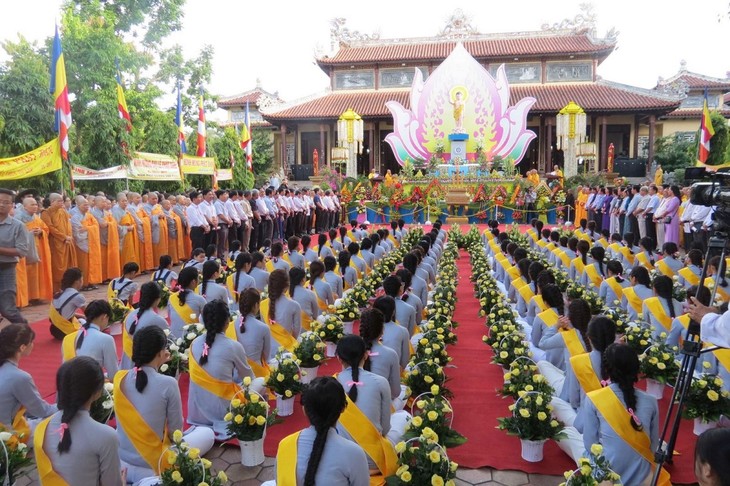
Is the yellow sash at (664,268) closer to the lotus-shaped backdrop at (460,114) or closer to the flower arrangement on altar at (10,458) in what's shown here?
the flower arrangement on altar at (10,458)

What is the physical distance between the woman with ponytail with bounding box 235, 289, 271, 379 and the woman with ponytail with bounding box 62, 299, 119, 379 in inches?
36.2

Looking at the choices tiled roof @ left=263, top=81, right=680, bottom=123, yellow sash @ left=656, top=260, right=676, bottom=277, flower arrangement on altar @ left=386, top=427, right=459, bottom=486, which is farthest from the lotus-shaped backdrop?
flower arrangement on altar @ left=386, top=427, right=459, bottom=486

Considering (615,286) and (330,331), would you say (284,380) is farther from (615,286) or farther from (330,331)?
(615,286)

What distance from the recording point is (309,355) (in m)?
4.46

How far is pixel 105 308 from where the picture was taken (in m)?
3.89

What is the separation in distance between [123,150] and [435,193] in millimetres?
9296

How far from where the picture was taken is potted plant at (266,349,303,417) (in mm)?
3912

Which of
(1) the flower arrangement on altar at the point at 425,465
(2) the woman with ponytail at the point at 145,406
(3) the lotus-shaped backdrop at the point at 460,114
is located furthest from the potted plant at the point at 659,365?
(3) the lotus-shaped backdrop at the point at 460,114

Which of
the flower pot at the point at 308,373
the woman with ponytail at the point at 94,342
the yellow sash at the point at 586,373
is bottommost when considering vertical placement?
the flower pot at the point at 308,373

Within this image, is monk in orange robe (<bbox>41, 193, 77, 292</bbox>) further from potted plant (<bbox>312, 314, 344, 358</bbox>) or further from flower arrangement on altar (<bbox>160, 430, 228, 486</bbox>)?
flower arrangement on altar (<bbox>160, 430, 228, 486</bbox>)

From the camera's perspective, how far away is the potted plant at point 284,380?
391 cm

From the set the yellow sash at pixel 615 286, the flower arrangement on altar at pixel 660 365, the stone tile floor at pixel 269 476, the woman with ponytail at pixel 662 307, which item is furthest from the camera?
the yellow sash at pixel 615 286

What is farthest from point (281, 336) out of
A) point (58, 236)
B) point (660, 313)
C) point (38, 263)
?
point (58, 236)

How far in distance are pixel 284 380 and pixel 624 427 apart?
220 cm
